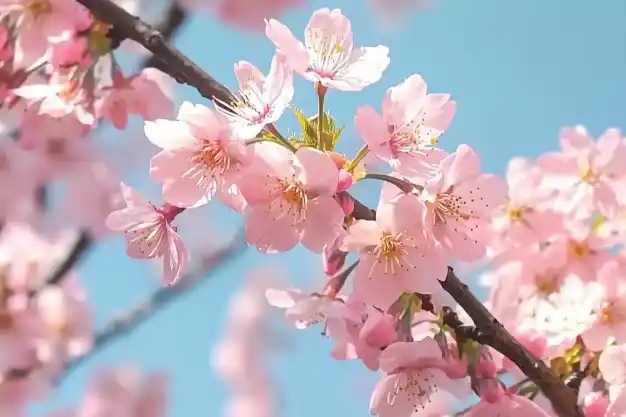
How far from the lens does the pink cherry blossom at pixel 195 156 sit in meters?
0.64

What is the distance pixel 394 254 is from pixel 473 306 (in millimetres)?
92

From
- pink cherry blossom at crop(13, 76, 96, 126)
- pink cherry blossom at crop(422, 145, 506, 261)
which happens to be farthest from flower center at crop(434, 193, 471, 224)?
pink cherry blossom at crop(13, 76, 96, 126)

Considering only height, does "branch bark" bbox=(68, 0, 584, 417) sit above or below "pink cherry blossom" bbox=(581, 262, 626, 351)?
below

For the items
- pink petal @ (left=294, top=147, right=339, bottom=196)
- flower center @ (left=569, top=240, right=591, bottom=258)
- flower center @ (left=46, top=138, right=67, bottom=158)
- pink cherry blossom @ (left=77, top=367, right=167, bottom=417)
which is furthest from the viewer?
pink cherry blossom @ (left=77, top=367, right=167, bottom=417)

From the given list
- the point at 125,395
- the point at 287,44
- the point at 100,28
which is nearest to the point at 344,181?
the point at 287,44

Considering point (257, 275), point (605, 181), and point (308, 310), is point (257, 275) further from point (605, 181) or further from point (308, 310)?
point (308, 310)

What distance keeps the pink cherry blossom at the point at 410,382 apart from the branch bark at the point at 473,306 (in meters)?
0.06

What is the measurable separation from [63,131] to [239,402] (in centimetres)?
315

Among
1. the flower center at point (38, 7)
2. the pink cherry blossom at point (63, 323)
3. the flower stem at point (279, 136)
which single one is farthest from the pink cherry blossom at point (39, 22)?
the pink cherry blossom at point (63, 323)

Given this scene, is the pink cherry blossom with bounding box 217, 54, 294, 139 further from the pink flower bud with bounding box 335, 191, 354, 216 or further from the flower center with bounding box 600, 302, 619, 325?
the flower center with bounding box 600, 302, 619, 325

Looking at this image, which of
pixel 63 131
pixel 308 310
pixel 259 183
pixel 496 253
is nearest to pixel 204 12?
pixel 63 131

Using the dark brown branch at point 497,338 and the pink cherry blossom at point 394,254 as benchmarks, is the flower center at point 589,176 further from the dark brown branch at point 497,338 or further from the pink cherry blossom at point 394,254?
the pink cherry blossom at point 394,254

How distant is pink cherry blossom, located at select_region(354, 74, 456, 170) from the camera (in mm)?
665

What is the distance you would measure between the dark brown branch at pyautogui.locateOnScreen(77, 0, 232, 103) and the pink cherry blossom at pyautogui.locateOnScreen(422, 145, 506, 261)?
21 cm
